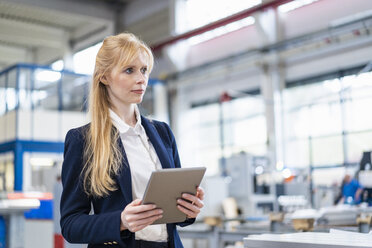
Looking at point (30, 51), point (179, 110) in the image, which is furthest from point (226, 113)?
point (30, 51)

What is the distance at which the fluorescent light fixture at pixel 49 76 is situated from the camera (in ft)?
36.6

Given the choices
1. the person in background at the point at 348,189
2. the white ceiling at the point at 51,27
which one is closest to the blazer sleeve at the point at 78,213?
the person in background at the point at 348,189

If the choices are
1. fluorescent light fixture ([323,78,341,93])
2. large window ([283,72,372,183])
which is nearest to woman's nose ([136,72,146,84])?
large window ([283,72,372,183])

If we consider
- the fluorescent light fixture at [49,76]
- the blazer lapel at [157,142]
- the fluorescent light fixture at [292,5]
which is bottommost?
the blazer lapel at [157,142]

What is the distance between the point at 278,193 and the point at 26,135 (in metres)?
5.60

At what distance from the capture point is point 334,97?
10039 mm

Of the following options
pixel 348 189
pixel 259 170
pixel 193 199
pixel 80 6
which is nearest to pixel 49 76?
pixel 80 6

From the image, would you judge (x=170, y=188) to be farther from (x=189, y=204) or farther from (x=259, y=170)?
(x=259, y=170)

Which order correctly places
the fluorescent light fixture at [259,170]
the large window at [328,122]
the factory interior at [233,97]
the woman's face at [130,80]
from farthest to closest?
1. the large window at [328,122]
2. the fluorescent light fixture at [259,170]
3. the factory interior at [233,97]
4. the woman's face at [130,80]

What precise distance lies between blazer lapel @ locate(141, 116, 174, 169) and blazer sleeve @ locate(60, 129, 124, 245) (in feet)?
0.69

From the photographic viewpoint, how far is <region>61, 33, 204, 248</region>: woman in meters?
1.33

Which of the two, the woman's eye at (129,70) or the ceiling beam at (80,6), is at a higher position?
the ceiling beam at (80,6)

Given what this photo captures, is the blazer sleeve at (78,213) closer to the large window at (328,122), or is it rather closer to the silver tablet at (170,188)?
the silver tablet at (170,188)

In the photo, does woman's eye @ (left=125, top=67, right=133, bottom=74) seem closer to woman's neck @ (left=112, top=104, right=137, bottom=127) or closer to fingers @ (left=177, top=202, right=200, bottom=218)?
Answer: woman's neck @ (left=112, top=104, right=137, bottom=127)
